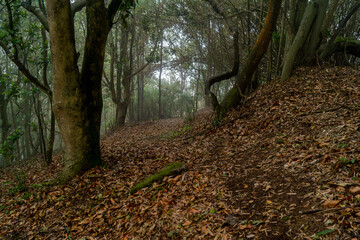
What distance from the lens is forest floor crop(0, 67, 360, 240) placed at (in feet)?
7.79

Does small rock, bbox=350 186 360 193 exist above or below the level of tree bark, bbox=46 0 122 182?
below

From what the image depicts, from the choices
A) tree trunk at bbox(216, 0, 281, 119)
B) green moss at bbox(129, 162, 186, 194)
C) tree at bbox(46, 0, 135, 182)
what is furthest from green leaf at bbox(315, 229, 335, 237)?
tree trunk at bbox(216, 0, 281, 119)

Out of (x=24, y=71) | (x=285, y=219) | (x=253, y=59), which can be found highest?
(x=253, y=59)

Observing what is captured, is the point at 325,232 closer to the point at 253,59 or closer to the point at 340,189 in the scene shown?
the point at 340,189

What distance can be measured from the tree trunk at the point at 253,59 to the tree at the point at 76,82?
3895 mm

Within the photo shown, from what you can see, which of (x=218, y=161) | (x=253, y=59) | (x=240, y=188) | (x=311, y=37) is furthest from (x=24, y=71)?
(x=311, y=37)

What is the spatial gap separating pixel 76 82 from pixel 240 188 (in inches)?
154

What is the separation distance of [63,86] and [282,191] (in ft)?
14.7

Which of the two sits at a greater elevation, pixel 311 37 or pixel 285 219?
pixel 311 37

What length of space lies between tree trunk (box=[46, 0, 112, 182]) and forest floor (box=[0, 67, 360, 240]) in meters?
0.56

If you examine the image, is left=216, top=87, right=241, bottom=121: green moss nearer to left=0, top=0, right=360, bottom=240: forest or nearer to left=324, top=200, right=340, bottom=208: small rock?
left=0, top=0, right=360, bottom=240: forest

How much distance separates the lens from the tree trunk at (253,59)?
6.29m

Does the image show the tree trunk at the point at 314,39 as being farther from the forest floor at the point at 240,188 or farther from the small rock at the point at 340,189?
the small rock at the point at 340,189

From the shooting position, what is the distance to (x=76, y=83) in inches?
184
